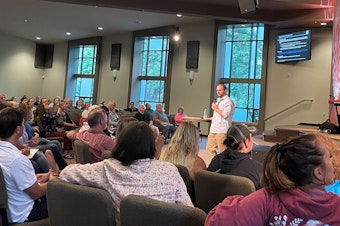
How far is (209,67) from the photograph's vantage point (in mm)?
11469

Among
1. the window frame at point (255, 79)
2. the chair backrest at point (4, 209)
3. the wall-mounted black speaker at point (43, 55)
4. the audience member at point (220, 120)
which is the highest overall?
the wall-mounted black speaker at point (43, 55)

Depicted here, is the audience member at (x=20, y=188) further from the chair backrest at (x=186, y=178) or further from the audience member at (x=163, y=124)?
the audience member at (x=163, y=124)

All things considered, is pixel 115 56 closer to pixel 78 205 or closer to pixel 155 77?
pixel 155 77

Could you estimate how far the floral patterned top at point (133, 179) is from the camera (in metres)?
1.57

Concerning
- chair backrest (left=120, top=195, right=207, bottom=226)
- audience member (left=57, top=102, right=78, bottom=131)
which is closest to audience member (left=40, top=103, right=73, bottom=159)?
audience member (left=57, top=102, right=78, bottom=131)

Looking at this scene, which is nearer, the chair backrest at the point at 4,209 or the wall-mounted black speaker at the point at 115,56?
the chair backrest at the point at 4,209

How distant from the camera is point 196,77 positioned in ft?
38.6

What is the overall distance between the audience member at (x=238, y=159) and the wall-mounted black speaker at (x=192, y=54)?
930 centimetres

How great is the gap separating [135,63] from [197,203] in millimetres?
11714

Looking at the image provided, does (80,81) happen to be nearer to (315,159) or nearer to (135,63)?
(135,63)

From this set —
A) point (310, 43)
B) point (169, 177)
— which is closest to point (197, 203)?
point (169, 177)

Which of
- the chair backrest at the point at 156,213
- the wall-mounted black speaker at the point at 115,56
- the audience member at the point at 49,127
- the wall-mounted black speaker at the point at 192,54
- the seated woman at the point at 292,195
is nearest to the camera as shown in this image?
the seated woman at the point at 292,195

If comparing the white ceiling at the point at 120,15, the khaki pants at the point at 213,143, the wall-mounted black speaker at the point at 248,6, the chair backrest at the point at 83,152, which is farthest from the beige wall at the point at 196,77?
the chair backrest at the point at 83,152

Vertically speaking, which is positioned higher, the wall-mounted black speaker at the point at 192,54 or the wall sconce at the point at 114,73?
the wall-mounted black speaker at the point at 192,54
